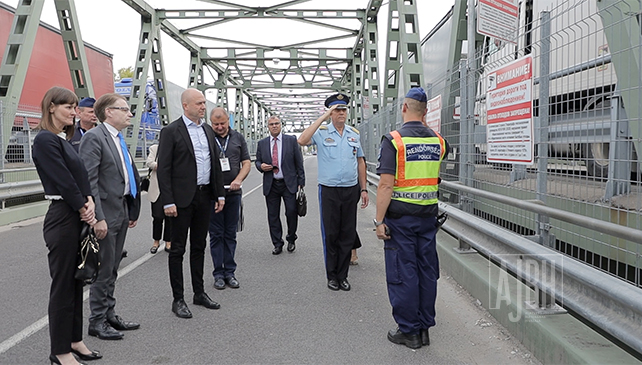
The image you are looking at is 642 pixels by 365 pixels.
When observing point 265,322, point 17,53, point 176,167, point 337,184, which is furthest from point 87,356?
point 17,53

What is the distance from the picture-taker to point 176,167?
4.43 meters

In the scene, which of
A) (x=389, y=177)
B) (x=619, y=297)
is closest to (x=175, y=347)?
(x=389, y=177)

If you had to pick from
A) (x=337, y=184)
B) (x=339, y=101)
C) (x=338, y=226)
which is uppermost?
(x=339, y=101)

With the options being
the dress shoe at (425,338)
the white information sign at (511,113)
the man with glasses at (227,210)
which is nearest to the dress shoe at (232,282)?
the man with glasses at (227,210)

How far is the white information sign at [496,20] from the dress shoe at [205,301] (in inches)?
136

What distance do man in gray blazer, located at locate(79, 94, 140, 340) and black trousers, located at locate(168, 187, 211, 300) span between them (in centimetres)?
45

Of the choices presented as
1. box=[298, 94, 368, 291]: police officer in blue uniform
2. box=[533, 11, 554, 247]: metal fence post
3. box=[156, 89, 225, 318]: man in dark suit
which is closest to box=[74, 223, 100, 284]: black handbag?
box=[156, 89, 225, 318]: man in dark suit

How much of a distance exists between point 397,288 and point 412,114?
1.33m

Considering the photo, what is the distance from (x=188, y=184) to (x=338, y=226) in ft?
6.02

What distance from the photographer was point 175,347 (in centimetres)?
371

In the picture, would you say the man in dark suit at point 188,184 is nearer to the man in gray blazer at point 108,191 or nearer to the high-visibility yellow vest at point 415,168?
the man in gray blazer at point 108,191

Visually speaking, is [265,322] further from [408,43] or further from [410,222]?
[408,43]

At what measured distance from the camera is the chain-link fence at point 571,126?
2947 mm

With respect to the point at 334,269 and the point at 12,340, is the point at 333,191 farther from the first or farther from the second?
the point at 12,340
